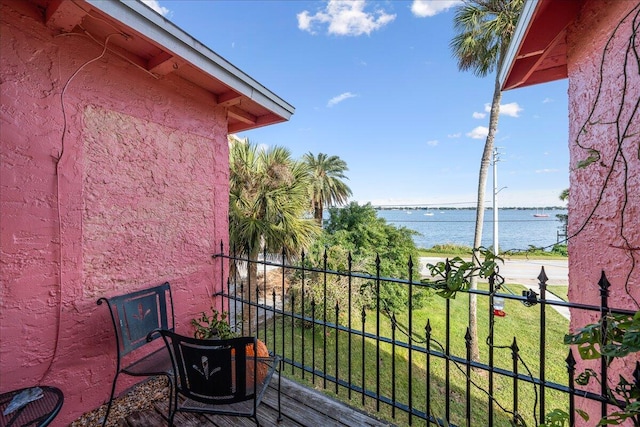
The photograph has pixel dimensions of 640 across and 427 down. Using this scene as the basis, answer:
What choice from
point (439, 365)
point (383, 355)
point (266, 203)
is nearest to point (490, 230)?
point (439, 365)

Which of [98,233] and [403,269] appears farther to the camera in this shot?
[403,269]

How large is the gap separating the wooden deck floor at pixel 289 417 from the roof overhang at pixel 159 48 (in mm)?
2940

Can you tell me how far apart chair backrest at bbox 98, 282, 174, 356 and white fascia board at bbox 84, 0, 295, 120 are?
6.63 feet

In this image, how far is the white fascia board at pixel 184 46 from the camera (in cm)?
176

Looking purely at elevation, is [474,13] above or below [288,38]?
below

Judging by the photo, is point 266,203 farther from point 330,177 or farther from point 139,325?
point 330,177

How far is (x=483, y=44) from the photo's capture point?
25.2 feet

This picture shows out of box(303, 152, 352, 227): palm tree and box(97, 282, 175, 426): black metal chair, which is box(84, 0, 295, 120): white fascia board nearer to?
box(97, 282, 175, 426): black metal chair

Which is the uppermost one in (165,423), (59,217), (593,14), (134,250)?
(593,14)

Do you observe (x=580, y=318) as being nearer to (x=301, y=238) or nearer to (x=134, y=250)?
(x=134, y=250)

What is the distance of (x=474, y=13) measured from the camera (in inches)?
297

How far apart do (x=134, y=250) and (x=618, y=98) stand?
3.66 meters

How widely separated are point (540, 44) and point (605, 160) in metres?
1.15

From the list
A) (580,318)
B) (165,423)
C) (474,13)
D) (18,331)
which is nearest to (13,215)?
(18,331)
